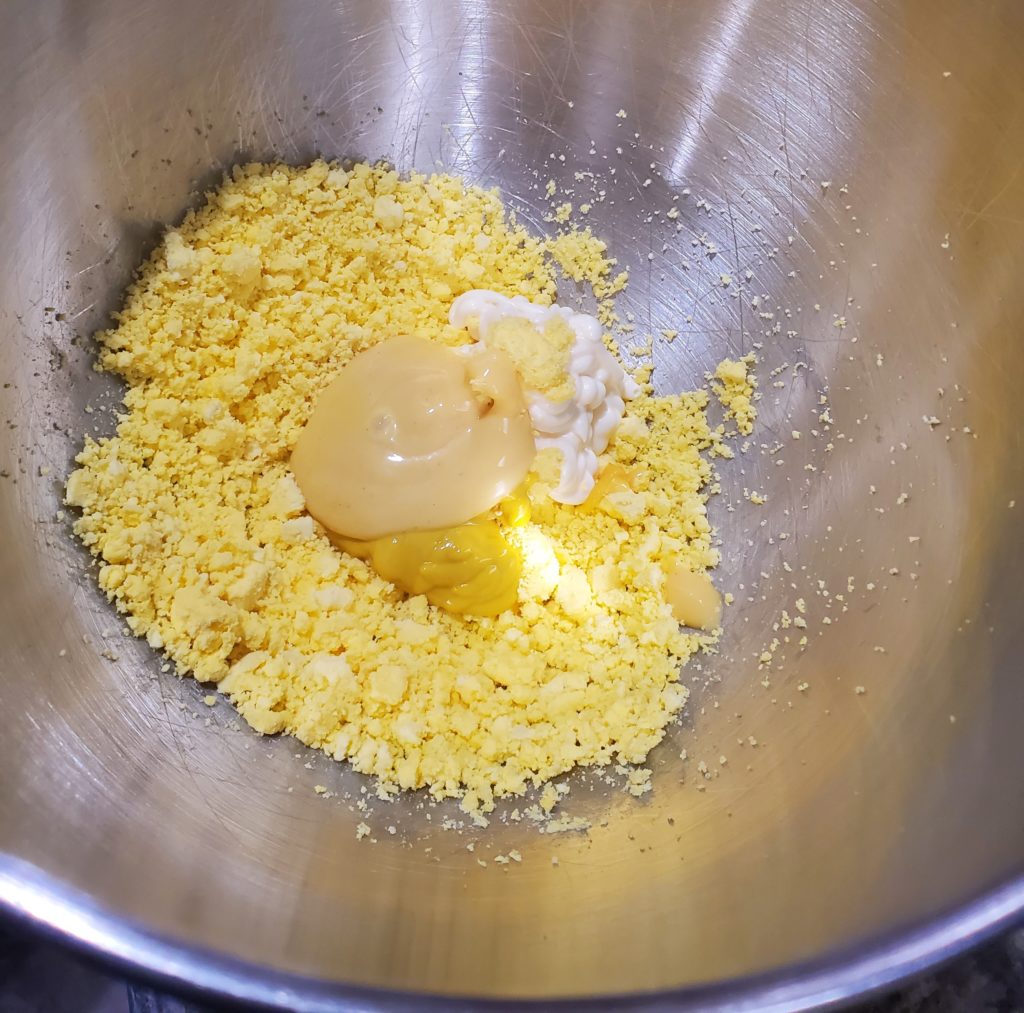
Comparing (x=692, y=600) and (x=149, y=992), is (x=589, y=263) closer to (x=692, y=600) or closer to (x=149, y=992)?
(x=692, y=600)

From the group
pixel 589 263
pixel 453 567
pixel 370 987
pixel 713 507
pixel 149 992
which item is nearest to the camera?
pixel 370 987

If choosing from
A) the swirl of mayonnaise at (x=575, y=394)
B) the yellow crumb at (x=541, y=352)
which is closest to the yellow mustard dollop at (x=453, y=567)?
the swirl of mayonnaise at (x=575, y=394)

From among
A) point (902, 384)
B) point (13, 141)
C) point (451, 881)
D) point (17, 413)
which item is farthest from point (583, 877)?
point (13, 141)

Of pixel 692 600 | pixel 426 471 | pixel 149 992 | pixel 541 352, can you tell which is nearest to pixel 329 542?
pixel 426 471

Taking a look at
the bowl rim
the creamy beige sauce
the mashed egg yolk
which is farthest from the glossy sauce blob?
the bowl rim

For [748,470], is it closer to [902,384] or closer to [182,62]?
[902,384]

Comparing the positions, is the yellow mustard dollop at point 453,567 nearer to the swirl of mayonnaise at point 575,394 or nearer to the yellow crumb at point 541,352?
the swirl of mayonnaise at point 575,394
